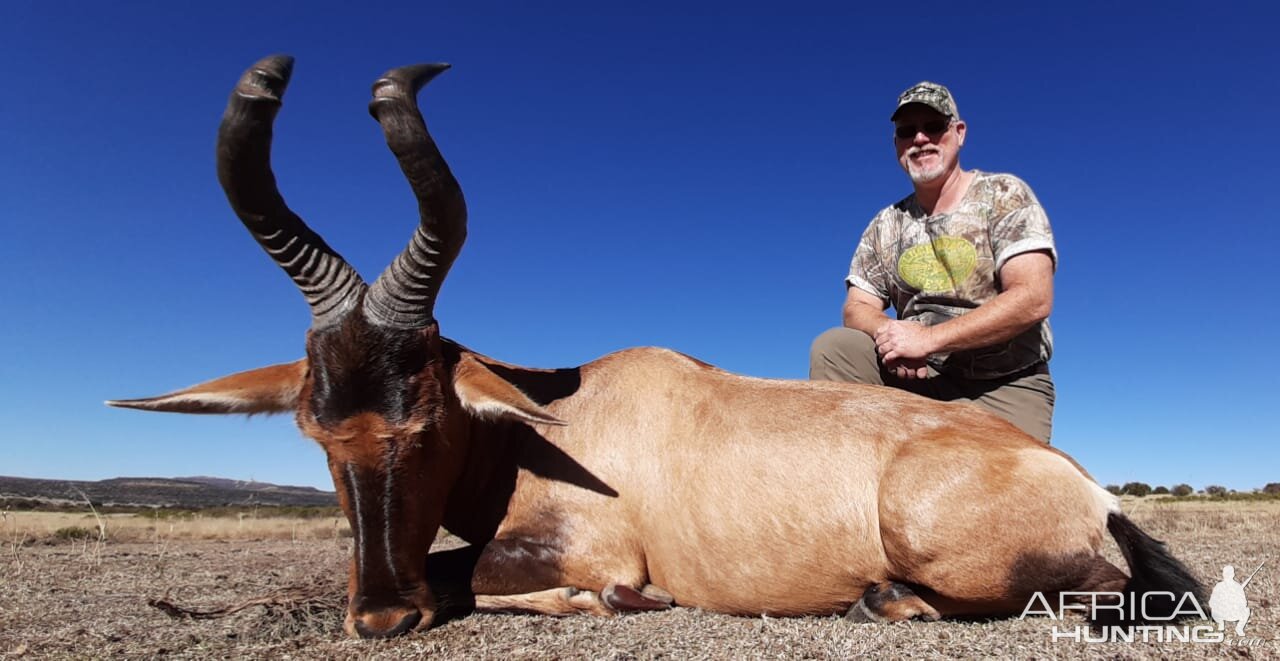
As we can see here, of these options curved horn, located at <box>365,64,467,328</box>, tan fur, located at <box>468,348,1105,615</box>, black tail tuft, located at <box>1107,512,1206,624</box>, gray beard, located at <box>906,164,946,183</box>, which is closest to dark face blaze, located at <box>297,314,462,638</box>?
curved horn, located at <box>365,64,467,328</box>

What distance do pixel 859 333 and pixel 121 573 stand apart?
7.18m

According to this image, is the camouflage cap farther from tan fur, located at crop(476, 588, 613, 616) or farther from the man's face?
tan fur, located at crop(476, 588, 613, 616)

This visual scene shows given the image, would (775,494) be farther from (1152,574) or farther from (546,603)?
(1152,574)

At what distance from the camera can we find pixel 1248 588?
5168mm

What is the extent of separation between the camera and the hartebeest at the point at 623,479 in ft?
13.4

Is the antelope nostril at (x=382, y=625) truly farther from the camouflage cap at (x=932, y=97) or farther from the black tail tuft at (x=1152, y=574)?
the camouflage cap at (x=932, y=97)

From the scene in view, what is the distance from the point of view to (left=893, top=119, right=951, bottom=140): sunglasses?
7102 millimetres

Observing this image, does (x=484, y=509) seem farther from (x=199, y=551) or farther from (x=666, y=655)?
(x=199, y=551)

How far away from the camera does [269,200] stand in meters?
4.61

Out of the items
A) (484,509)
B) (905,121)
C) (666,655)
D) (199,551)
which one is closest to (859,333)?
(905,121)

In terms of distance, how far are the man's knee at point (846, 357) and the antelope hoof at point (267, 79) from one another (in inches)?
184

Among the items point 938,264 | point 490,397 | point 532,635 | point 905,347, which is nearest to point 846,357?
point 905,347

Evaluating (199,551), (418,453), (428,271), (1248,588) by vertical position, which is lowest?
(199,551)

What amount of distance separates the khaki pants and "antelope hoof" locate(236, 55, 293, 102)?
463 centimetres
